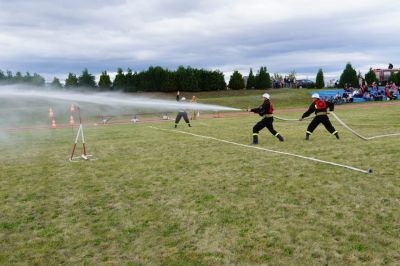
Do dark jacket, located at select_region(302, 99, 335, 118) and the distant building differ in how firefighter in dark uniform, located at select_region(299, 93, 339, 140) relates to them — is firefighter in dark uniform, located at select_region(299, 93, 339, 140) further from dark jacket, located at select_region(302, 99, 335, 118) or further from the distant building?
the distant building

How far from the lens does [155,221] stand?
5.99 metres

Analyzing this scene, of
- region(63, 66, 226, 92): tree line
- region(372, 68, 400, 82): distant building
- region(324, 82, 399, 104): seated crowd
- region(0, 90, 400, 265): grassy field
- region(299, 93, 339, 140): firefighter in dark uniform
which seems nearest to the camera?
region(0, 90, 400, 265): grassy field

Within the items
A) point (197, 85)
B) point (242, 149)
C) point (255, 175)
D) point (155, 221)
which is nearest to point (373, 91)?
point (197, 85)

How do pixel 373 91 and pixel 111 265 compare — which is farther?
pixel 373 91

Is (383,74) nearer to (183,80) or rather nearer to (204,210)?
(183,80)

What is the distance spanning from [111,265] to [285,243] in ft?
7.18

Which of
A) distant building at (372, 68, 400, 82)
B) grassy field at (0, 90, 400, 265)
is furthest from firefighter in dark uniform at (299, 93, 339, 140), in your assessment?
distant building at (372, 68, 400, 82)

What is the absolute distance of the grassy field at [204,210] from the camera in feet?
15.7

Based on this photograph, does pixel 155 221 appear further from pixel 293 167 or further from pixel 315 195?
pixel 293 167

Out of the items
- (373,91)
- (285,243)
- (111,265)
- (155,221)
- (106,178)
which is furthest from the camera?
(373,91)

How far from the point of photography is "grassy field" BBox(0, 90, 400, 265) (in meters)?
4.77

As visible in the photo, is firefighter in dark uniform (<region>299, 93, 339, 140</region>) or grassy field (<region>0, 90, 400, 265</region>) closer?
grassy field (<region>0, 90, 400, 265</region>)

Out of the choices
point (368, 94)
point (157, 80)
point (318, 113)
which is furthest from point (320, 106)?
point (157, 80)

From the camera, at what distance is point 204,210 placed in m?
6.39
